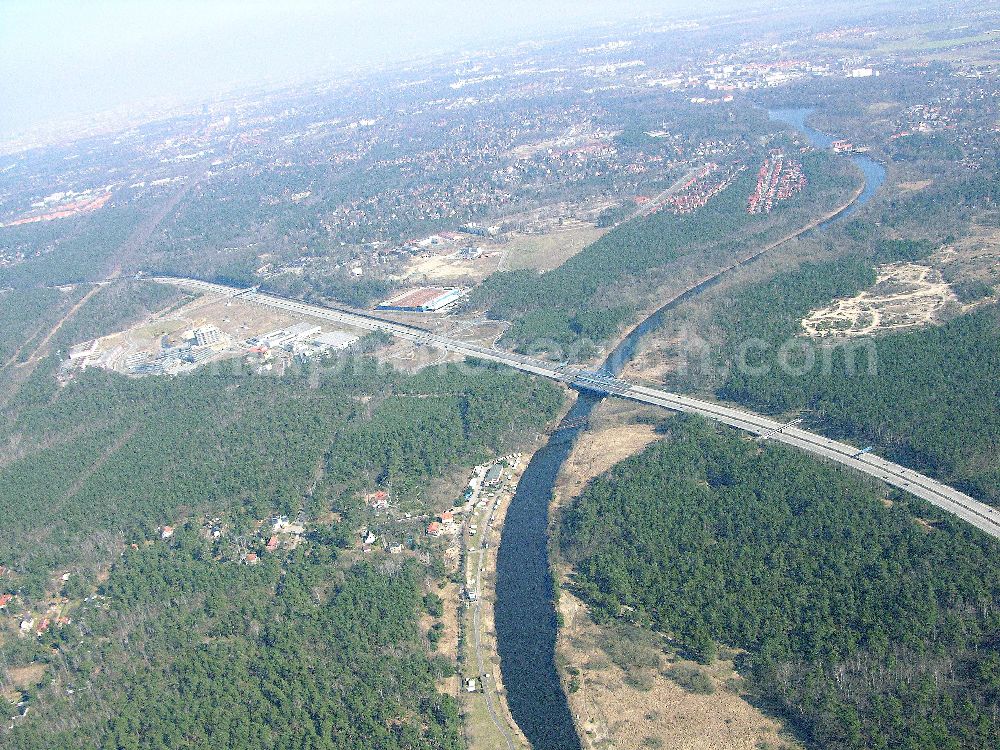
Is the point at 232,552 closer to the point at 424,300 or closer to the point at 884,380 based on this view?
the point at 884,380

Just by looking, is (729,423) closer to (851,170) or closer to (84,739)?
(84,739)

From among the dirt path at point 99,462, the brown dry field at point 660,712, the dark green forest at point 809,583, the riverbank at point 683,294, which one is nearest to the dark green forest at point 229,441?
the dirt path at point 99,462

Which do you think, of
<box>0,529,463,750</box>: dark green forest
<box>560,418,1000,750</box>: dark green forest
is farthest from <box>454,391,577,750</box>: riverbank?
<box>560,418,1000,750</box>: dark green forest

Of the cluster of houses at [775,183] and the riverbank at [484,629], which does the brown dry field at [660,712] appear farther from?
the cluster of houses at [775,183]

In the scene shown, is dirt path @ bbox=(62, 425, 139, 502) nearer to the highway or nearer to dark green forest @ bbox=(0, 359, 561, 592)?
dark green forest @ bbox=(0, 359, 561, 592)

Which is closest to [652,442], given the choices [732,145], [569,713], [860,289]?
[569,713]
